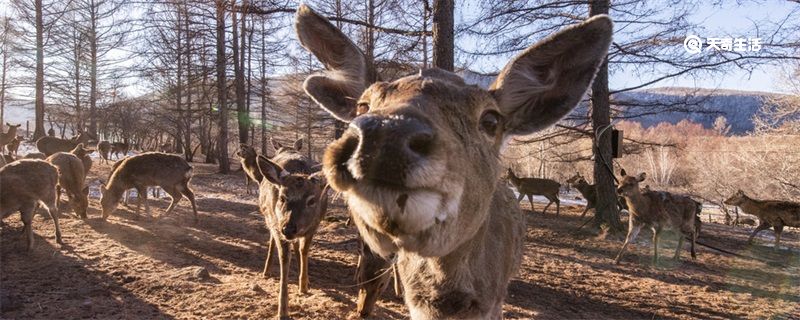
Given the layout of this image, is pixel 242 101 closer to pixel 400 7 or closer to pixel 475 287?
pixel 400 7

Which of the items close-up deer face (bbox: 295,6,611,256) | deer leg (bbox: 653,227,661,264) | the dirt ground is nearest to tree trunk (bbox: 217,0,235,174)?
the dirt ground

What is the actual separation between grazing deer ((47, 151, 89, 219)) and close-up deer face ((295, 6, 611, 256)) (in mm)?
9548

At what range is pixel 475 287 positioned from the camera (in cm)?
275

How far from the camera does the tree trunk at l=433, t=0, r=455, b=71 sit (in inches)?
323

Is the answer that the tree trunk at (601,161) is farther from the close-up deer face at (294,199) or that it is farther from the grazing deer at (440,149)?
the grazing deer at (440,149)

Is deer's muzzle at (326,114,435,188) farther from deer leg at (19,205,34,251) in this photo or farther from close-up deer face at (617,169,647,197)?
close-up deer face at (617,169,647,197)

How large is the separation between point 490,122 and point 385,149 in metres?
1.17

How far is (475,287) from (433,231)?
41.0 inches

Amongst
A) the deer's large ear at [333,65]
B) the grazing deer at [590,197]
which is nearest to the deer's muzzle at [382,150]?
the deer's large ear at [333,65]

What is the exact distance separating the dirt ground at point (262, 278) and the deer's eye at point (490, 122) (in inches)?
147

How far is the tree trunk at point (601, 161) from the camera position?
1034 cm

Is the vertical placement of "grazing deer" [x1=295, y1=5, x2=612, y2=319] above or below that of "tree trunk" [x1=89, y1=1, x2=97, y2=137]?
below

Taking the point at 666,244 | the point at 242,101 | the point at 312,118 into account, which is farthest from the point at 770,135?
the point at 242,101

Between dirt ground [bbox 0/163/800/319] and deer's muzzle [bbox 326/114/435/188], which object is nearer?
deer's muzzle [bbox 326/114/435/188]
